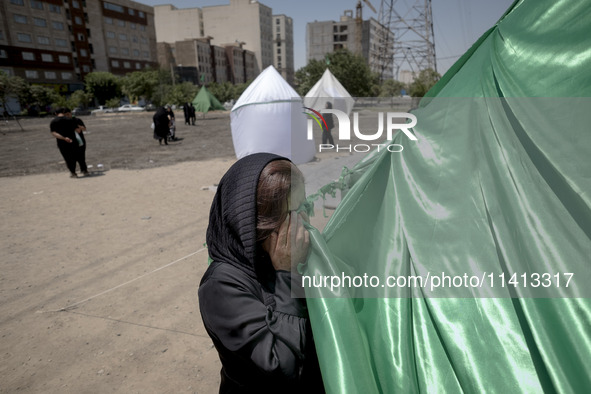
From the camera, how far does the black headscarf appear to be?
1.08 meters

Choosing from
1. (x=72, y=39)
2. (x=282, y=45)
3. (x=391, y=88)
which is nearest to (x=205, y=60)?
(x=72, y=39)

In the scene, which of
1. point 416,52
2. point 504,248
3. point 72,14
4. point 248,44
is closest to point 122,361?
point 504,248

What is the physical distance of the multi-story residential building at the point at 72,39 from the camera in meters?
46.1

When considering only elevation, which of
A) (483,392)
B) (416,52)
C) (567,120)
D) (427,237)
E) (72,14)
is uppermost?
(72,14)

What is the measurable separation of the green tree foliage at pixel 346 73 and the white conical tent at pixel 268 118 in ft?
92.4

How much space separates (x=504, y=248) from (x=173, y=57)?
3604 inches

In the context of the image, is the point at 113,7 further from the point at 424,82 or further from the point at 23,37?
the point at 424,82

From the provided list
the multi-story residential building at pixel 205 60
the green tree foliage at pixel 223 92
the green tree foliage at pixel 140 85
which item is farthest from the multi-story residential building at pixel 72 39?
the green tree foliage at pixel 223 92

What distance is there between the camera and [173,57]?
3246 inches

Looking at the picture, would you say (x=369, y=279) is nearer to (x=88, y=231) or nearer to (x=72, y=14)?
(x=88, y=231)

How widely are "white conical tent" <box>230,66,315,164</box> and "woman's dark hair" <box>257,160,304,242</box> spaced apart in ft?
25.1

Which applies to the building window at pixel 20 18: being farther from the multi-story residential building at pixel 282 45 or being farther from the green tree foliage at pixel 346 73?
the multi-story residential building at pixel 282 45

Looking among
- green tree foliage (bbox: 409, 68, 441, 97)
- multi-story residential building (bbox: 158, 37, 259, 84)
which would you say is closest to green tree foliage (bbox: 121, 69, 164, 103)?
multi-story residential building (bbox: 158, 37, 259, 84)

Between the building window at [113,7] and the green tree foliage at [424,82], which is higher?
the building window at [113,7]
